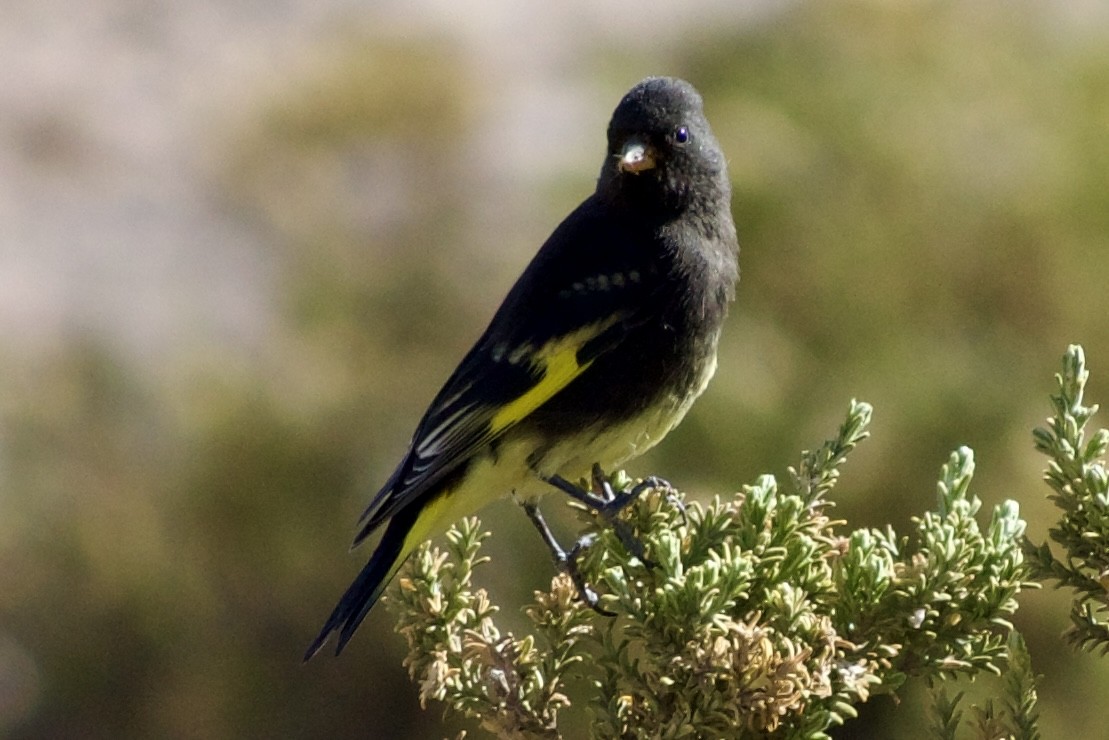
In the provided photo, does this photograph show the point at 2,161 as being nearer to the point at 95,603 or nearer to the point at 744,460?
the point at 95,603

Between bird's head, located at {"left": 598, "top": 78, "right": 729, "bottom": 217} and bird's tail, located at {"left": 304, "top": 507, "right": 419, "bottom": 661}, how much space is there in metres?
0.85

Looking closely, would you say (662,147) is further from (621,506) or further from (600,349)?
(621,506)

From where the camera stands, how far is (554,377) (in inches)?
115

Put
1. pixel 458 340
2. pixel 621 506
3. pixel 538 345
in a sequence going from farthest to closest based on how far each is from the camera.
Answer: pixel 458 340 → pixel 538 345 → pixel 621 506

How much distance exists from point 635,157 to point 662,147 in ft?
0.36

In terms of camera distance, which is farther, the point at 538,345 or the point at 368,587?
the point at 538,345

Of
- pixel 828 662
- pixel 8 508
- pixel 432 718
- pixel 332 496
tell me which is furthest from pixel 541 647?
pixel 828 662

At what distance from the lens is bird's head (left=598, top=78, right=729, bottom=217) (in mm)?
3047

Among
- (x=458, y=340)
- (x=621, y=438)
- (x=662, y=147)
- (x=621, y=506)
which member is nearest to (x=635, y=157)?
(x=662, y=147)

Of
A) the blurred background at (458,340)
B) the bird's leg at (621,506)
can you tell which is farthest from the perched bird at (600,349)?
the blurred background at (458,340)

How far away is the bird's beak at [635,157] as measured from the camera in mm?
2959

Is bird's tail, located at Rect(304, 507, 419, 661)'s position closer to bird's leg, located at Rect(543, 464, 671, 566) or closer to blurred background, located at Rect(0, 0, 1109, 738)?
bird's leg, located at Rect(543, 464, 671, 566)

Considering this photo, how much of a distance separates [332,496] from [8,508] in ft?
3.98

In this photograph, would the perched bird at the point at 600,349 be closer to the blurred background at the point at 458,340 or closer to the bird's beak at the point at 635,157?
the bird's beak at the point at 635,157
